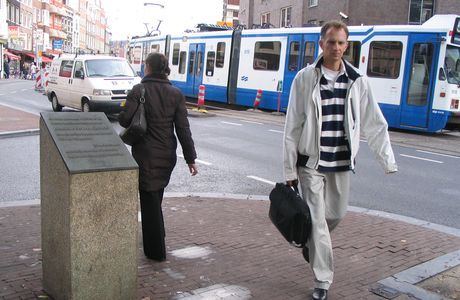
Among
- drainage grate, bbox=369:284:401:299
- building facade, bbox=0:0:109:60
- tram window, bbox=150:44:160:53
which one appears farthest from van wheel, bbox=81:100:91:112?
building facade, bbox=0:0:109:60

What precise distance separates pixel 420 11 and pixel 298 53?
15894mm

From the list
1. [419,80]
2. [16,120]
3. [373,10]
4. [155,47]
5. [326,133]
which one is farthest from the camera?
[373,10]

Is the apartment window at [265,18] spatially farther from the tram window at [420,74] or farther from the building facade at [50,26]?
the tram window at [420,74]

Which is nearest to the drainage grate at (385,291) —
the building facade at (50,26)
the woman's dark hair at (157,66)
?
the woman's dark hair at (157,66)

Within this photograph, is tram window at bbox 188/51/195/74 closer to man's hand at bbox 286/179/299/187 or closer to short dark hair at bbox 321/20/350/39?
short dark hair at bbox 321/20/350/39

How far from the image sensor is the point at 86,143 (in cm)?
362

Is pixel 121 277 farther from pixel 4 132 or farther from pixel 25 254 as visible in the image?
pixel 4 132

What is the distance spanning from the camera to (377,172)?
969 centimetres

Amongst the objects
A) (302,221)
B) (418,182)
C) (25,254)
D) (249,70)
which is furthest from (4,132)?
(249,70)

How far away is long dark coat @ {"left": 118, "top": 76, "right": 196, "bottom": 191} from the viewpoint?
446cm

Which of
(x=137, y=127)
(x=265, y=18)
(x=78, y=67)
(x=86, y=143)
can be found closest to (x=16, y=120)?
(x=78, y=67)

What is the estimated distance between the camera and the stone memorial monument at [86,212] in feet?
11.0

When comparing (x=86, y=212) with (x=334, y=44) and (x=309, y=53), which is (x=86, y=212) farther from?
(x=309, y=53)

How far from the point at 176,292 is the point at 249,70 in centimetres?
1805
